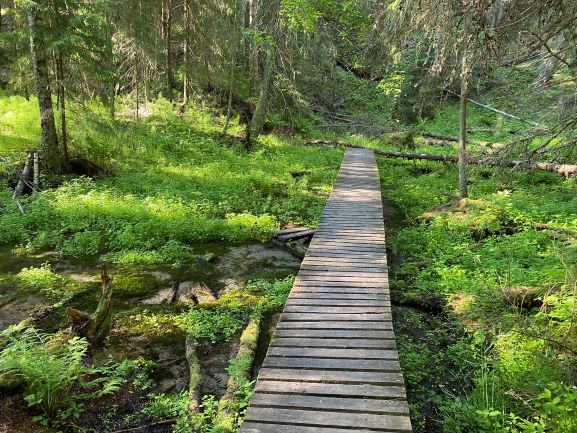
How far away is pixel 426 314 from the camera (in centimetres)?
706

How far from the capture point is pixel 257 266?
30.3ft

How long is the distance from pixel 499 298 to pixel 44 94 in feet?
43.5

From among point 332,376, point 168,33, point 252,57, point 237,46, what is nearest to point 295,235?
point 332,376

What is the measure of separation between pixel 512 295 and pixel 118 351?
602 centimetres

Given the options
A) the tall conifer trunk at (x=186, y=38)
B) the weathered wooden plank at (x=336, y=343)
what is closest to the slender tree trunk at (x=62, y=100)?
the tall conifer trunk at (x=186, y=38)

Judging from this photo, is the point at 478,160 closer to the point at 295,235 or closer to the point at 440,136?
the point at 295,235

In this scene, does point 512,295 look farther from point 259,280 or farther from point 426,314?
point 259,280

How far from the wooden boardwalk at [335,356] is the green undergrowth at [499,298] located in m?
0.77

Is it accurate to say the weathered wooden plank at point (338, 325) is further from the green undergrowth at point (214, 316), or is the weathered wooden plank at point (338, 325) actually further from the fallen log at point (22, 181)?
the fallen log at point (22, 181)

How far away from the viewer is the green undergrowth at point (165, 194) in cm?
1003

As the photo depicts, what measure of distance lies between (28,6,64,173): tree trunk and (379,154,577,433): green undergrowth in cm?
1083

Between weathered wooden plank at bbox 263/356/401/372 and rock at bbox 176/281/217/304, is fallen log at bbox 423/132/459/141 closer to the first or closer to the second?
rock at bbox 176/281/217/304

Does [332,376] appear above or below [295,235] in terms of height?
above

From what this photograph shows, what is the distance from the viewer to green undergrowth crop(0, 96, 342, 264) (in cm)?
1003
